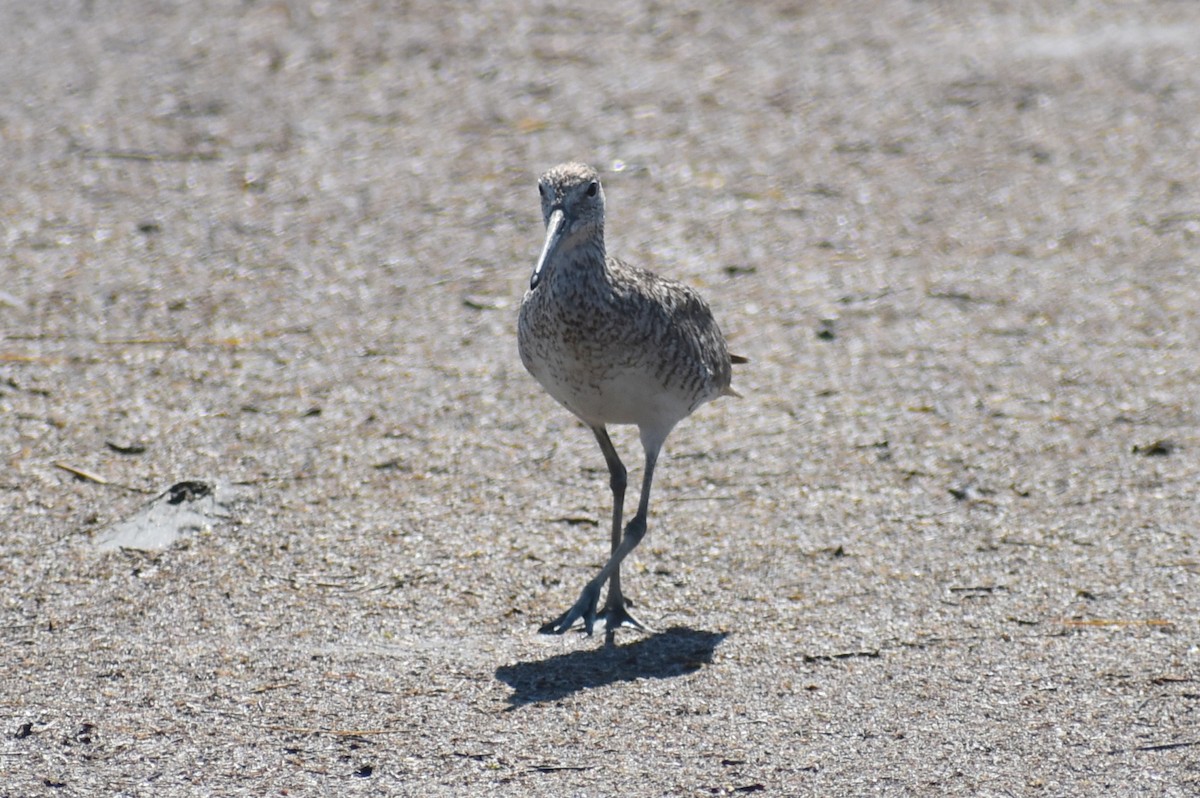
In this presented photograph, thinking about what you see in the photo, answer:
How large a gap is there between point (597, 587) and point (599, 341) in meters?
0.79

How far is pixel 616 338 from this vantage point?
521 centimetres

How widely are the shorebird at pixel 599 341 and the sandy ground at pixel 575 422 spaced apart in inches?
11.9

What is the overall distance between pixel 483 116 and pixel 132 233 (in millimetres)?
2585

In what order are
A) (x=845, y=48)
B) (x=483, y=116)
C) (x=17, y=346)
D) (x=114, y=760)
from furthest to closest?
(x=845, y=48) → (x=483, y=116) → (x=17, y=346) → (x=114, y=760)

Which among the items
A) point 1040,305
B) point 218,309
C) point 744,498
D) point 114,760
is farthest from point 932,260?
point 114,760

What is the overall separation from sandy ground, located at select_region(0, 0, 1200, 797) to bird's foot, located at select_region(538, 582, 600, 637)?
86mm

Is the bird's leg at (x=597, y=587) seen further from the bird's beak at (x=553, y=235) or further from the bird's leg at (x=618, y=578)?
the bird's beak at (x=553, y=235)

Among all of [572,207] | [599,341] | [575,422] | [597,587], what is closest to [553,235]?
[572,207]

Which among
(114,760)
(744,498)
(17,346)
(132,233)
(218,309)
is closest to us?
(114,760)

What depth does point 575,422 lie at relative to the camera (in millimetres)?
7074

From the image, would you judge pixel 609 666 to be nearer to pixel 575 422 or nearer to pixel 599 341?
pixel 599 341

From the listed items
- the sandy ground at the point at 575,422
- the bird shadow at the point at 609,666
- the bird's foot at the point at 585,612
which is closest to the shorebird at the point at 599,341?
the bird's foot at the point at 585,612

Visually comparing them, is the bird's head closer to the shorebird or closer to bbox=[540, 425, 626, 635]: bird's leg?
the shorebird

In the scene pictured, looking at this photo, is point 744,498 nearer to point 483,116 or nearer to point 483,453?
point 483,453
